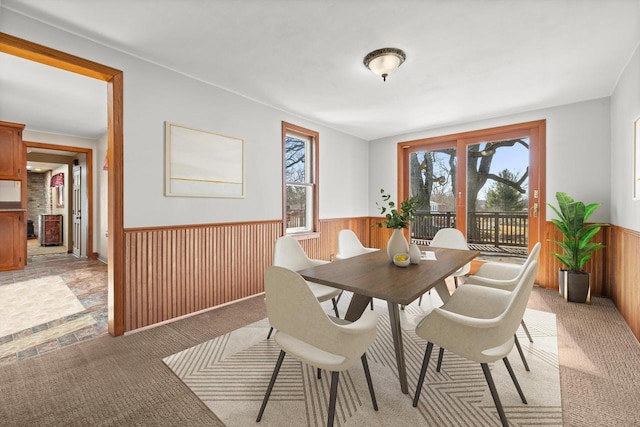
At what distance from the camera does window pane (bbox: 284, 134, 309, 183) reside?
4410 mm

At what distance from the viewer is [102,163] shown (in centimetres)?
585

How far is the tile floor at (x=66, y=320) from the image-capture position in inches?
93.2

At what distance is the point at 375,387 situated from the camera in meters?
1.86

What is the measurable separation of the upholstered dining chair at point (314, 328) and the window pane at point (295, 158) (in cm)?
297

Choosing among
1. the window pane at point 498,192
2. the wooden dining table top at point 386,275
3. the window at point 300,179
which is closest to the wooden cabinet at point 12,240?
the window at point 300,179

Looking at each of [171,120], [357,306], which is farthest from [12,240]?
[357,306]

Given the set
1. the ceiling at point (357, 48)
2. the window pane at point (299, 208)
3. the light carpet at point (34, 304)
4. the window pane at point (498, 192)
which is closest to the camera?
the ceiling at point (357, 48)

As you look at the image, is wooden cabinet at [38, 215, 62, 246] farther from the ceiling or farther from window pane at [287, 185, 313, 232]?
window pane at [287, 185, 313, 232]

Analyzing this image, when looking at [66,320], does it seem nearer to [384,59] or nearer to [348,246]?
[348,246]

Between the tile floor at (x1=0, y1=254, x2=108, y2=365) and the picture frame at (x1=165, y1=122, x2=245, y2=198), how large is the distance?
60.0 inches

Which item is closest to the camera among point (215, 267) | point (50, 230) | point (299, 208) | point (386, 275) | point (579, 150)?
point (386, 275)

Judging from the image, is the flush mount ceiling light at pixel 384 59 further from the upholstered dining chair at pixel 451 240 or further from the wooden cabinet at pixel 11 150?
the wooden cabinet at pixel 11 150

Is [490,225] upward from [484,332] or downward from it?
upward

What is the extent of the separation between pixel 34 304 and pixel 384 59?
15.5 feet
